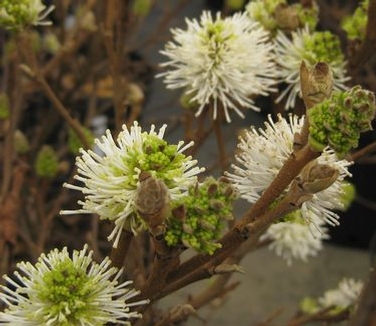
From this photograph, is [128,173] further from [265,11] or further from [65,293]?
[265,11]

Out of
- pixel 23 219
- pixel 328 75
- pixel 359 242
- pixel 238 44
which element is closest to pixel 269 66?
pixel 238 44

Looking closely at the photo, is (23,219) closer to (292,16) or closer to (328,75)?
(292,16)

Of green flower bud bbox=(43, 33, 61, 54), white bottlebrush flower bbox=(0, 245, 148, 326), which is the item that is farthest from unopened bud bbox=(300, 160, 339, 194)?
green flower bud bbox=(43, 33, 61, 54)

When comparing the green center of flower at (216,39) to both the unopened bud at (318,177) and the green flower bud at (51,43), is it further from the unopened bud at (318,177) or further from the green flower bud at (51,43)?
the green flower bud at (51,43)

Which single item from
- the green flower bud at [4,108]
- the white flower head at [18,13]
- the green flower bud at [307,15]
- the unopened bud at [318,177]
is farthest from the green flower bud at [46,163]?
the unopened bud at [318,177]

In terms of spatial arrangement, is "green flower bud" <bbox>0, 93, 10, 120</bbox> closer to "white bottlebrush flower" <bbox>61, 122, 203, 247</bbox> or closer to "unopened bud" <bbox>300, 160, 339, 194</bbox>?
"white bottlebrush flower" <bbox>61, 122, 203, 247</bbox>
